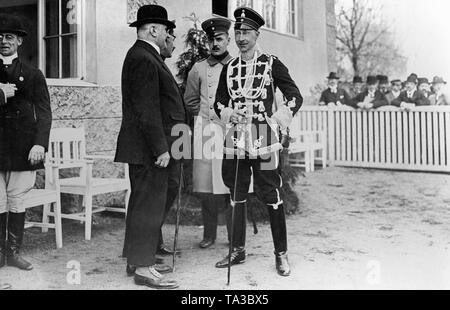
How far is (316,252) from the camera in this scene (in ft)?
14.7

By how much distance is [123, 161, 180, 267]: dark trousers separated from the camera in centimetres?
369

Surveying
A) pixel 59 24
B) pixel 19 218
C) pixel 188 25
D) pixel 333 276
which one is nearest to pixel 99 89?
pixel 59 24

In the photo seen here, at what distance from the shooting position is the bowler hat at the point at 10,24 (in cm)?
394

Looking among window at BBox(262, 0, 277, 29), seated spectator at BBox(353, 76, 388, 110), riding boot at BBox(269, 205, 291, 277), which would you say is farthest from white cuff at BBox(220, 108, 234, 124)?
seated spectator at BBox(353, 76, 388, 110)

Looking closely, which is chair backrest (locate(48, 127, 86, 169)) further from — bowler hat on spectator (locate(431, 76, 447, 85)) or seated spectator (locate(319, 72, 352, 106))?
bowler hat on spectator (locate(431, 76, 447, 85))

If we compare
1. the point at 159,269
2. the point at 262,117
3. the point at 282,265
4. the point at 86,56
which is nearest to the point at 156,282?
the point at 159,269

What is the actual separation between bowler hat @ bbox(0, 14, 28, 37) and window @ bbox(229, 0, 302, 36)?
16.9 ft

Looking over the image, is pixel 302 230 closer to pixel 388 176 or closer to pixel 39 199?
pixel 39 199

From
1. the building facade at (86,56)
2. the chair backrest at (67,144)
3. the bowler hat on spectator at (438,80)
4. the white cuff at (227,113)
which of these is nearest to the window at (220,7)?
the building facade at (86,56)

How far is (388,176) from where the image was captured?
8984 millimetres

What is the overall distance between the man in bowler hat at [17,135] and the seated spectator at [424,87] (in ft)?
24.1

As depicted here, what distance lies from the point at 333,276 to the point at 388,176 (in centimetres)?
552

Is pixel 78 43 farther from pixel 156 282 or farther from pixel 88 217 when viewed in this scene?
pixel 156 282

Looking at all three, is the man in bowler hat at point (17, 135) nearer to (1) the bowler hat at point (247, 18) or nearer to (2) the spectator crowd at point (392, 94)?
(1) the bowler hat at point (247, 18)
